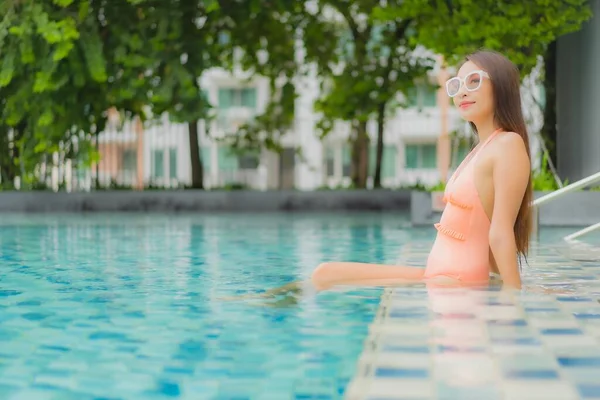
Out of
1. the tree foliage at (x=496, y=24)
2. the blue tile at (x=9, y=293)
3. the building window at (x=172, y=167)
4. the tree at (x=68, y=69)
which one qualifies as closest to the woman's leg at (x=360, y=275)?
the blue tile at (x=9, y=293)

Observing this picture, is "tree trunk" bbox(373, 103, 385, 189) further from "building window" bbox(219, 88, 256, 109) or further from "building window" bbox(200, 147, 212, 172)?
"building window" bbox(219, 88, 256, 109)

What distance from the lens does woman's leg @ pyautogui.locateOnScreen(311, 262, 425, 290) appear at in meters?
7.28

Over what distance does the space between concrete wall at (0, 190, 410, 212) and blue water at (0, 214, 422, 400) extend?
13.8 meters

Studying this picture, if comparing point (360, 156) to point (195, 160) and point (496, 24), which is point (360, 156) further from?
point (496, 24)

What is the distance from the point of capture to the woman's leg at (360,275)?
7.28m

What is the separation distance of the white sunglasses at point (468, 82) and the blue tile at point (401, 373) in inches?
99.9

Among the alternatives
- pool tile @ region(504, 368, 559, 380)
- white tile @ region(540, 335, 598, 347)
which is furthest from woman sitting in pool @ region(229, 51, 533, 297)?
pool tile @ region(504, 368, 559, 380)

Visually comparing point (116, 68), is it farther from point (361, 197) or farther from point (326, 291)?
point (326, 291)

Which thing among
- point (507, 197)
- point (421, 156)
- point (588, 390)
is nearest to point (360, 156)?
point (421, 156)

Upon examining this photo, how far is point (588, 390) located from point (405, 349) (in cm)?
109

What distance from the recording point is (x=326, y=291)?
773 cm

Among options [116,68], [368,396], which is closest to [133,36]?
[116,68]

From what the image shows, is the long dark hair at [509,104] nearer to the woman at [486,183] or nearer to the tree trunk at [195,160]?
the woman at [486,183]

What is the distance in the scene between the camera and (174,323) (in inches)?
262
